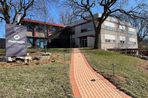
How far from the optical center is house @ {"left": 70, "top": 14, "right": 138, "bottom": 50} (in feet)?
157

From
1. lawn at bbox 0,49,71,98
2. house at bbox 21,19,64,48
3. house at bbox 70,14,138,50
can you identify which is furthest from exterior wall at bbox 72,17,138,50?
lawn at bbox 0,49,71,98

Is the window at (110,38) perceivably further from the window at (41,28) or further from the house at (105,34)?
the window at (41,28)

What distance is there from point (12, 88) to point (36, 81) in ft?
4.45

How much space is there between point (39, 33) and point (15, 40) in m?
34.0

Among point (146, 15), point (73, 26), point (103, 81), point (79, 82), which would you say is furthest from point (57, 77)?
point (73, 26)

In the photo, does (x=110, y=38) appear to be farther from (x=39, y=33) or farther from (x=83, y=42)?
(x=39, y=33)

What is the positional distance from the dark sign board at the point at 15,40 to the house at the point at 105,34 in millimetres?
31355

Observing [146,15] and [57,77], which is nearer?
[57,77]

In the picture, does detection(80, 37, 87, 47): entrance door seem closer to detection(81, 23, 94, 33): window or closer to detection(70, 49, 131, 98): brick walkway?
detection(81, 23, 94, 33): window

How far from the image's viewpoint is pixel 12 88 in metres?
8.40

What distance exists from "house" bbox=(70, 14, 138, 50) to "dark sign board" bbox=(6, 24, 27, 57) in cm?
3135

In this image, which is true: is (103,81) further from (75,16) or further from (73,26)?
(73,26)

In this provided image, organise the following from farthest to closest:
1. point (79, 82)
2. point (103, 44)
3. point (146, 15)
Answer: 1. point (103, 44)
2. point (146, 15)
3. point (79, 82)

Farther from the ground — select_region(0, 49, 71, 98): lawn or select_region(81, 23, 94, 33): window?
select_region(81, 23, 94, 33): window
